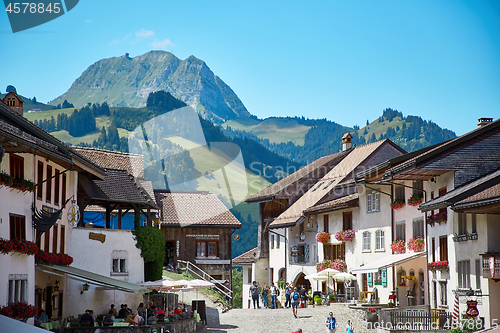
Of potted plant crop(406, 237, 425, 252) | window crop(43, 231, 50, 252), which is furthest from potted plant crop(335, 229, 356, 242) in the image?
window crop(43, 231, 50, 252)

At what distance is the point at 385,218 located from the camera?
3453 centimetres

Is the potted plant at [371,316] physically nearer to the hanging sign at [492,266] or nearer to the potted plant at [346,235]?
the hanging sign at [492,266]

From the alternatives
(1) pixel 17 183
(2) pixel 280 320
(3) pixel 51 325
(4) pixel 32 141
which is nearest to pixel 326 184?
(2) pixel 280 320

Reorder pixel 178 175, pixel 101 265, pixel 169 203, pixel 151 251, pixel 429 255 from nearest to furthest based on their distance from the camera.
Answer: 1. pixel 429 255
2. pixel 101 265
3. pixel 151 251
4. pixel 169 203
5. pixel 178 175

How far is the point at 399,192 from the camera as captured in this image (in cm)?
3278

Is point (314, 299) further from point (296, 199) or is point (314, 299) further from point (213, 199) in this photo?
point (213, 199)

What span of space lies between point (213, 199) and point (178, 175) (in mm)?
126990

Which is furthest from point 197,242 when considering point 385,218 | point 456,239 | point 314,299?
point 456,239

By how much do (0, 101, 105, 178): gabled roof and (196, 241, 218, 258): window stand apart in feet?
74.3

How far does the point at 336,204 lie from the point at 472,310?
59.3 feet

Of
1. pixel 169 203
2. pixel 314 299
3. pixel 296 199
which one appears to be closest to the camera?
pixel 314 299

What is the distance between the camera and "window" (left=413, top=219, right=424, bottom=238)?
3013cm

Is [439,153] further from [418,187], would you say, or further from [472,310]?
[472,310]

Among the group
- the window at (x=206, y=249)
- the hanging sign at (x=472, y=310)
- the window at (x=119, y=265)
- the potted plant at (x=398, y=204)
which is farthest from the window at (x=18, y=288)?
the window at (x=206, y=249)
